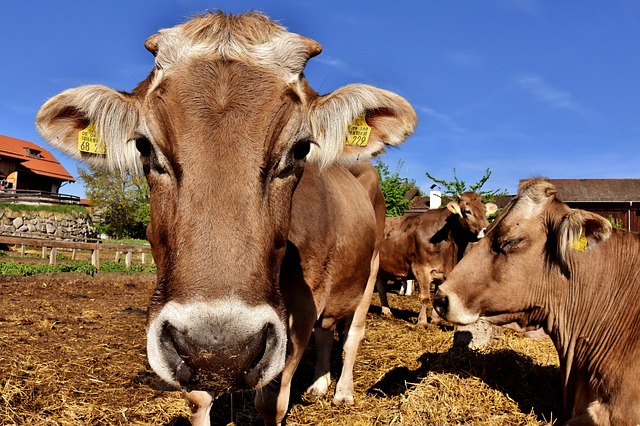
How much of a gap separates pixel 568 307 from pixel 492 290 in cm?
62

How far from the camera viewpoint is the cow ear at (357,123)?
2787 millimetres

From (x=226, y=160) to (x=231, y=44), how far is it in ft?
2.24

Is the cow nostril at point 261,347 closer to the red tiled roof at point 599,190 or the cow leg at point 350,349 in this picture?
the cow leg at point 350,349

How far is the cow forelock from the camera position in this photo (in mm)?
2432

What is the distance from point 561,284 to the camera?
4.21 m

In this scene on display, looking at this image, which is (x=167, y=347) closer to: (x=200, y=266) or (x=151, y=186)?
(x=200, y=266)

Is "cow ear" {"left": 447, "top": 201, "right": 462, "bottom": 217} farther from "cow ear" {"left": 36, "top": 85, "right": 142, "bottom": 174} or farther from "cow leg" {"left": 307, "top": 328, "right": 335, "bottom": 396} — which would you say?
"cow ear" {"left": 36, "top": 85, "right": 142, "bottom": 174}

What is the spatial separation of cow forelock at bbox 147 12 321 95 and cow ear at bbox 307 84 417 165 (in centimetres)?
28

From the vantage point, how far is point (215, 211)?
2.03 meters

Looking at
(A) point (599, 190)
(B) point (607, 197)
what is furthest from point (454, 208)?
(A) point (599, 190)

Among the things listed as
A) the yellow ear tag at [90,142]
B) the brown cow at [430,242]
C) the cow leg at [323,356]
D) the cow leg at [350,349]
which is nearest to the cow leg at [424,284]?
the brown cow at [430,242]

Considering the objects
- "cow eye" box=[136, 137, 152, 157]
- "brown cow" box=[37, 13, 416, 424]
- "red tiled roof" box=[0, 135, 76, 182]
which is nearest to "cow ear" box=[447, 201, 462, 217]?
"brown cow" box=[37, 13, 416, 424]

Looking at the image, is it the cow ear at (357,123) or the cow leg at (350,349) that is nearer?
the cow ear at (357,123)

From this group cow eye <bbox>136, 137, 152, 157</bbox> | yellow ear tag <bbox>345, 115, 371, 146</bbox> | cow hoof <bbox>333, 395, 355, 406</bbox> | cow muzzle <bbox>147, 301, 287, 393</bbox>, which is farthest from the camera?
cow hoof <bbox>333, 395, 355, 406</bbox>
